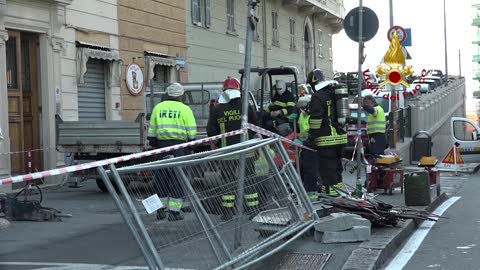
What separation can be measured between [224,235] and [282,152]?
5.70ft

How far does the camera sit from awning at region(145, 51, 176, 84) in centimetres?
2022

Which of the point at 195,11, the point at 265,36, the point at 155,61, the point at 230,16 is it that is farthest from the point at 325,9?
the point at 155,61

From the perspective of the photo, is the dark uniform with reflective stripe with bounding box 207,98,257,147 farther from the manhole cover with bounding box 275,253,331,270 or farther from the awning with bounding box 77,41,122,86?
the awning with bounding box 77,41,122,86

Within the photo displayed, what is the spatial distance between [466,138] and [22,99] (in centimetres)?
1409

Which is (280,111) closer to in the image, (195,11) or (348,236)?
(348,236)

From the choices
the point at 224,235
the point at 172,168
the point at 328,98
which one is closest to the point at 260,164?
the point at 224,235

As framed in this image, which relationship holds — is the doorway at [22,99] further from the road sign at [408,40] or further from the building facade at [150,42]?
the road sign at [408,40]

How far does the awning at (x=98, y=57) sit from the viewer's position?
17.0m

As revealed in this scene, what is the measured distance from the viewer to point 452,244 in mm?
8312

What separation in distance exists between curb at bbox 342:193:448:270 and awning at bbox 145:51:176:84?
1219 cm

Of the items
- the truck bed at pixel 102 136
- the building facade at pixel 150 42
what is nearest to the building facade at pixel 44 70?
the building facade at pixel 150 42

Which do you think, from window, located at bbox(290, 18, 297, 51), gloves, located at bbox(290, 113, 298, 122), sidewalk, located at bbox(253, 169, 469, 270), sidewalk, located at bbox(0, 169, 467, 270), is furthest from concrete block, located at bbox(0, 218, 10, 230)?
window, located at bbox(290, 18, 297, 51)

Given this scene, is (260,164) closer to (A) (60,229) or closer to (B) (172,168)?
(B) (172,168)

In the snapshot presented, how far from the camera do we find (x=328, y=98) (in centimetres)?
1020
